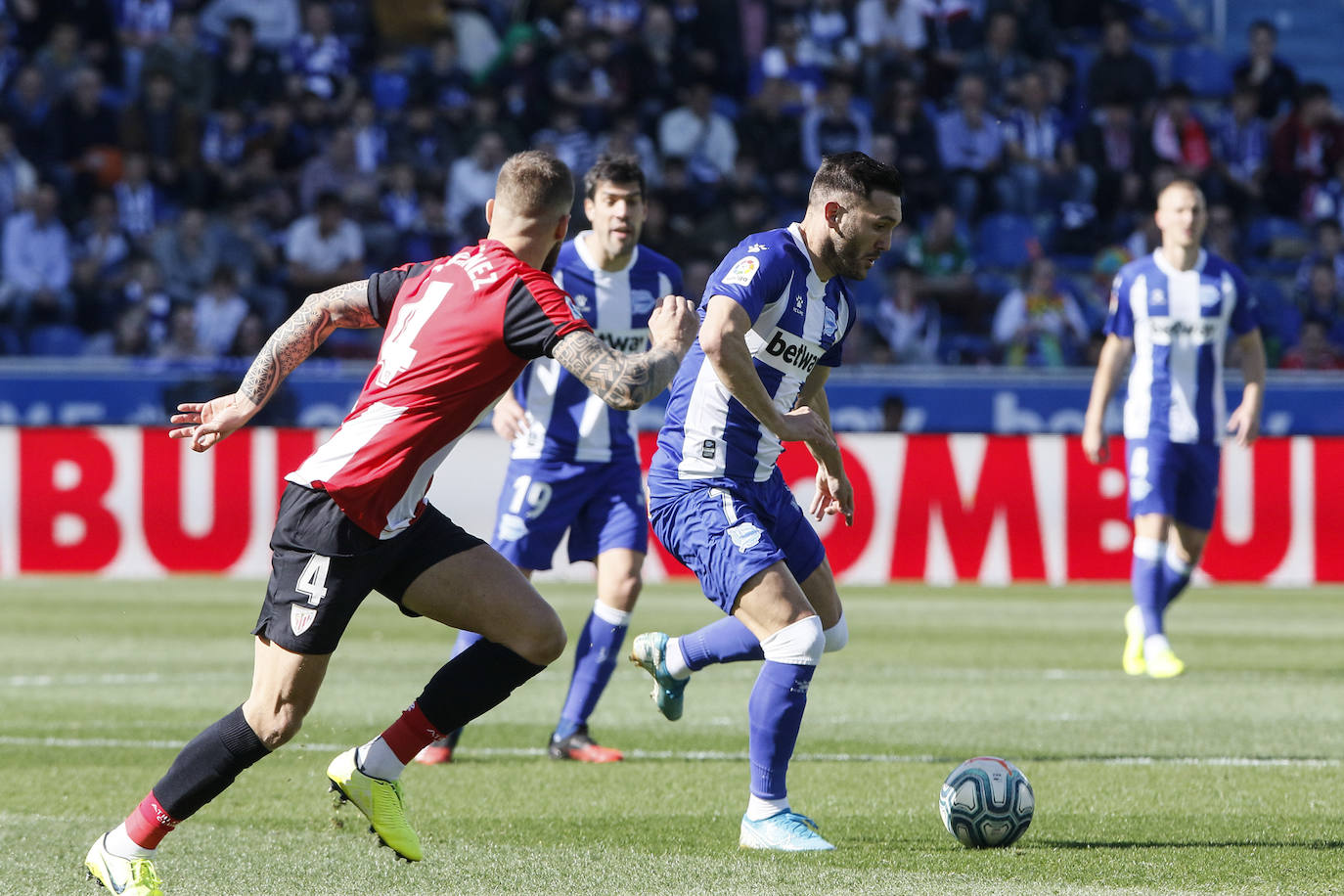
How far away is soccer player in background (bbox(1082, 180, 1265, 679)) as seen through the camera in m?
9.93

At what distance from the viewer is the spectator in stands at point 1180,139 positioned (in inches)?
829

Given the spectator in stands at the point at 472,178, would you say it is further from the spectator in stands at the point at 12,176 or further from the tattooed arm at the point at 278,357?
the tattooed arm at the point at 278,357

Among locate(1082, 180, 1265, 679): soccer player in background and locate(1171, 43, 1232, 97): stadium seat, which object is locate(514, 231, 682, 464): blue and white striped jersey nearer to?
locate(1082, 180, 1265, 679): soccer player in background

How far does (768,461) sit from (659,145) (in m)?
15.1

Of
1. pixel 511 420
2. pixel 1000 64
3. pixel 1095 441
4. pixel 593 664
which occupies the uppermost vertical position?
pixel 1000 64

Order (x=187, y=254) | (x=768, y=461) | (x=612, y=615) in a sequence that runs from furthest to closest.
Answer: (x=187, y=254)
(x=612, y=615)
(x=768, y=461)

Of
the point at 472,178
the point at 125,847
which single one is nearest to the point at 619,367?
the point at 125,847

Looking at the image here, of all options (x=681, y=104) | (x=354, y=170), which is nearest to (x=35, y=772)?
(x=354, y=170)

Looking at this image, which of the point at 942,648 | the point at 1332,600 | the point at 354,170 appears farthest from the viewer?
the point at 354,170

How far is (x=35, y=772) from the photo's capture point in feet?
22.6

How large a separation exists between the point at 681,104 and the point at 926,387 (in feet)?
20.6

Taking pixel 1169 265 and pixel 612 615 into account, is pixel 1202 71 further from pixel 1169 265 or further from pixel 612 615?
pixel 612 615

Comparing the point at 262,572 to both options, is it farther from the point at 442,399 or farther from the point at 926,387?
the point at 442,399

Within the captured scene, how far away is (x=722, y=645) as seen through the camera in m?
6.12
